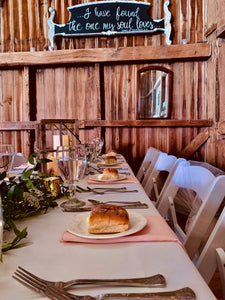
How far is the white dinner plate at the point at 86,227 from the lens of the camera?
641 millimetres

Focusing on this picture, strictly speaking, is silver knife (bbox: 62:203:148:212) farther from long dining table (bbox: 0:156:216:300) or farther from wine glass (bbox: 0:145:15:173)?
wine glass (bbox: 0:145:15:173)

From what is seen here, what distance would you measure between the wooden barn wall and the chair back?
300 cm

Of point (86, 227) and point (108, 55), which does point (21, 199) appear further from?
point (108, 55)

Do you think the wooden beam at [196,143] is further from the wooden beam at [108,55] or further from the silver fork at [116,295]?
the silver fork at [116,295]

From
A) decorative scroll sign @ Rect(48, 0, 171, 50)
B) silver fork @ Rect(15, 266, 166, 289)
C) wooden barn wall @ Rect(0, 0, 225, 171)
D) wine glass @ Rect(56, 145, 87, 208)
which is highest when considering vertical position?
decorative scroll sign @ Rect(48, 0, 171, 50)

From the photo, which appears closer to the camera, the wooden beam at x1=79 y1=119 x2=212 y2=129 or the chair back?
the chair back

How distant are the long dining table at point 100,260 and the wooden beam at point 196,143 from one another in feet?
10.6

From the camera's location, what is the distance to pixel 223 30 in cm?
315

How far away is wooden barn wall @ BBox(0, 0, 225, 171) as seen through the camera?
152 inches

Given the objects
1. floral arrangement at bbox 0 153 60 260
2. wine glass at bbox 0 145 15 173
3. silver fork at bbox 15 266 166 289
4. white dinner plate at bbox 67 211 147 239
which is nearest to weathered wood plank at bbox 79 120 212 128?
wine glass at bbox 0 145 15 173

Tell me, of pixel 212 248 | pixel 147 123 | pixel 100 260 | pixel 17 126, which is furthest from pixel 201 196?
pixel 17 126

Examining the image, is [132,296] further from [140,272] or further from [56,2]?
[56,2]

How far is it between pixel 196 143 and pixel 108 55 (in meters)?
1.74

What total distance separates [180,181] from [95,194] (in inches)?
19.1
